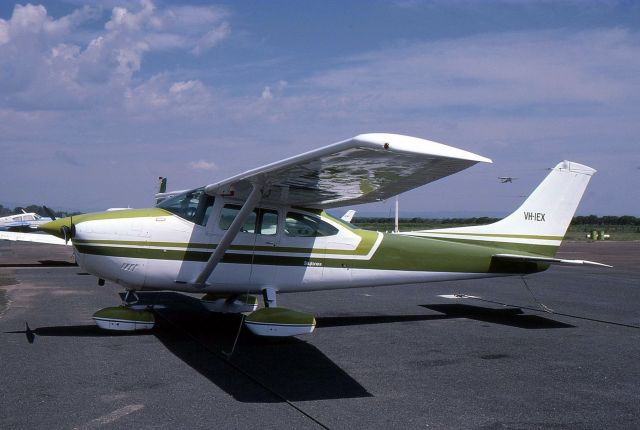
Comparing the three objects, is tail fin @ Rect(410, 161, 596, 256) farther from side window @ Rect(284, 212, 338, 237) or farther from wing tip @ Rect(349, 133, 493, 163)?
wing tip @ Rect(349, 133, 493, 163)

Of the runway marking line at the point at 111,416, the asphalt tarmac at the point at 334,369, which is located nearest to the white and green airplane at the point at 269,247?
the asphalt tarmac at the point at 334,369

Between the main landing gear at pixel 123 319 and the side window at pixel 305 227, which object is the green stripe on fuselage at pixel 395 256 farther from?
the main landing gear at pixel 123 319

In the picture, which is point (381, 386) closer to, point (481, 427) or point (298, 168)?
point (481, 427)

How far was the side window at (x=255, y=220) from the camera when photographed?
→ 8.38 meters

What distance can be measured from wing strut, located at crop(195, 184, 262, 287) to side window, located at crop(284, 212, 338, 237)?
3.41 feet

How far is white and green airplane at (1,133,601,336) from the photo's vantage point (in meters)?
7.32

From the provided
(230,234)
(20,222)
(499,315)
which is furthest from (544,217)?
(20,222)

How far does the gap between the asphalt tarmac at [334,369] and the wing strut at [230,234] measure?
2.84 feet

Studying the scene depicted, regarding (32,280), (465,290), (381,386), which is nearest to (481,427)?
(381,386)

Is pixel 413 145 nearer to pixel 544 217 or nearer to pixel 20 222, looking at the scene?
pixel 544 217

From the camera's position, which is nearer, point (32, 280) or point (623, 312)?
point (623, 312)

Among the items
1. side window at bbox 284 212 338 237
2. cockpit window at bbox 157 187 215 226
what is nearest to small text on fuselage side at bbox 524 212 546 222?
side window at bbox 284 212 338 237

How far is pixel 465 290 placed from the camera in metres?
14.7

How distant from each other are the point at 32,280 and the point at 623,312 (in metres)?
13.5
